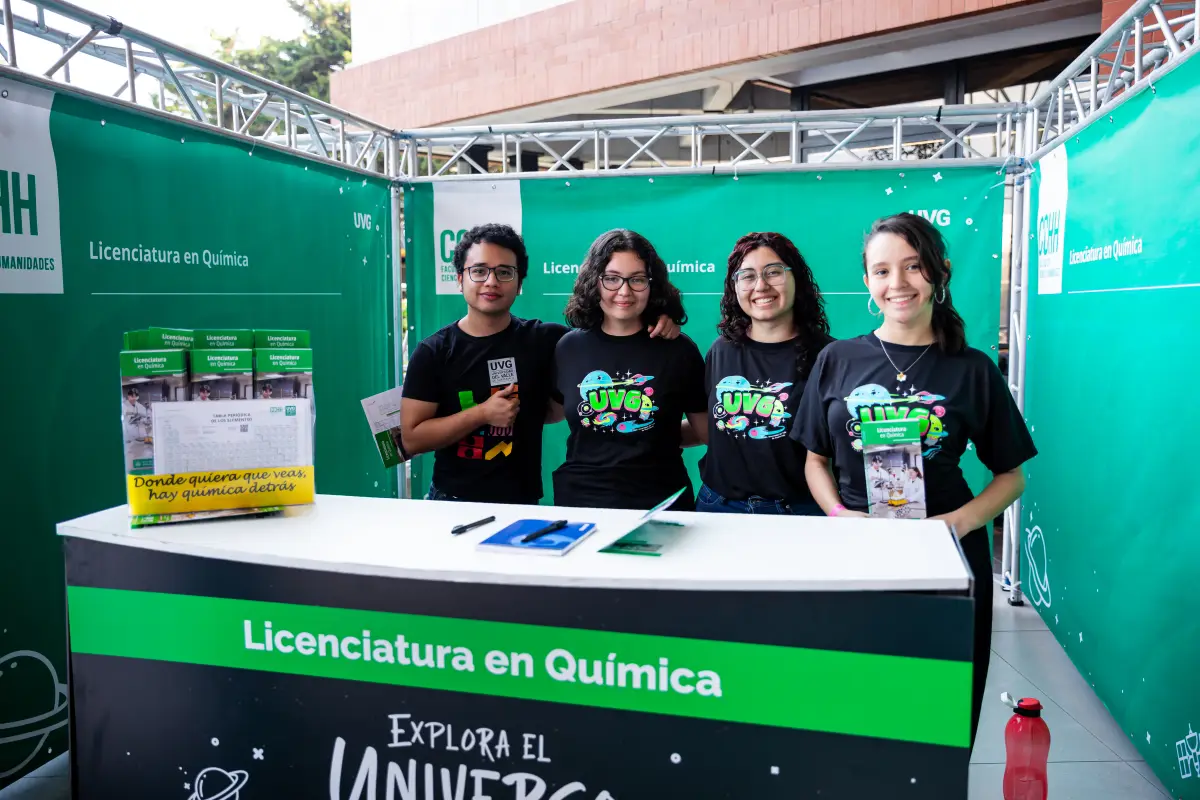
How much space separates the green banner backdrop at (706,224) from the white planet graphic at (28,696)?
217 centimetres

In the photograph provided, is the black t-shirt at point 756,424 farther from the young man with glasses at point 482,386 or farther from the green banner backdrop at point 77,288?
the green banner backdrop at point 77,288

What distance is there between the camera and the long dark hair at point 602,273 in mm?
2287

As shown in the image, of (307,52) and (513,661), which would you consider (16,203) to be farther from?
(307,52)

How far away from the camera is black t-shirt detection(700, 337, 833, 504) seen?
2.09 m

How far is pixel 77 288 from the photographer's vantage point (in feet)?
7.97

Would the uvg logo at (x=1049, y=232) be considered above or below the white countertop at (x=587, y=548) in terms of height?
above

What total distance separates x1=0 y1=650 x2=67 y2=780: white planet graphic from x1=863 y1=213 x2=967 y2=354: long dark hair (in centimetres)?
249

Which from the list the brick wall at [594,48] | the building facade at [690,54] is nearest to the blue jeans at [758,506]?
the building facade at [690,54]

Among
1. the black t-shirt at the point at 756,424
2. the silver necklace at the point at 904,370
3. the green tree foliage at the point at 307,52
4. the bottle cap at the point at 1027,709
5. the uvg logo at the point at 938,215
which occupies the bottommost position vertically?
the bottle cap at the point at 1027,709

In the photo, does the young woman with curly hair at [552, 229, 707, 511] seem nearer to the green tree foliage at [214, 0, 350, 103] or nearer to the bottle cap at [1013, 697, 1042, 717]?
the bottle cap at [1013, 697, 1042, 717]

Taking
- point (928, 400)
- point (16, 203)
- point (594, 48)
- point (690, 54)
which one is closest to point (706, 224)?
point (928, 400)

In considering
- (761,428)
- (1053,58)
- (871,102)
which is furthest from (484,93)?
(761,428)

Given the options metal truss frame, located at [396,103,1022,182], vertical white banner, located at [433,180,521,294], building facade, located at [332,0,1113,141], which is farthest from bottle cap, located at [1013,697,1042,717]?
building facade, located at [332,0,1113,141]

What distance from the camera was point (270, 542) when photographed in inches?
58.2
